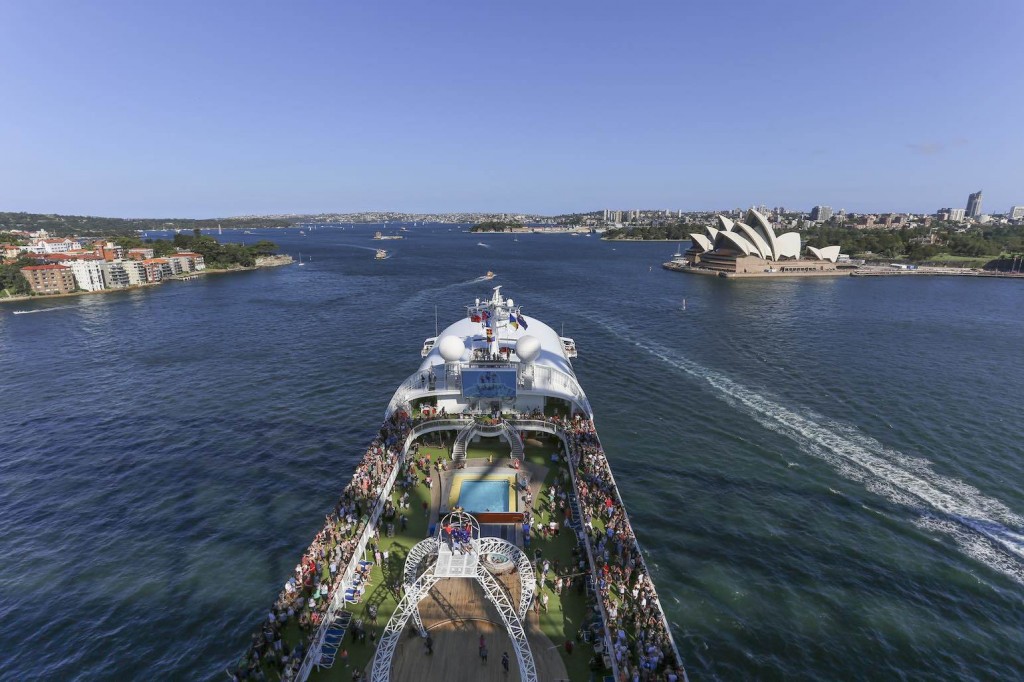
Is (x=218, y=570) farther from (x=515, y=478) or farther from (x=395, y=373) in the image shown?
(x=395, y=373)

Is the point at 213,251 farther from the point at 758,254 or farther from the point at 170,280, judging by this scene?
the point at 758,254

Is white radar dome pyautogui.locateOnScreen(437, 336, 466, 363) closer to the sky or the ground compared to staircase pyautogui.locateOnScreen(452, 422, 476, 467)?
closer to the sky

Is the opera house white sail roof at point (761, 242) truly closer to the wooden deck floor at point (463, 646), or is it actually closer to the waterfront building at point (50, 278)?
the wooden deck floor at point (463, 646)

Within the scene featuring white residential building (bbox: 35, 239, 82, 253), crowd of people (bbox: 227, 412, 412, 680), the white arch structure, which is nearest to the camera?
the white arch structure

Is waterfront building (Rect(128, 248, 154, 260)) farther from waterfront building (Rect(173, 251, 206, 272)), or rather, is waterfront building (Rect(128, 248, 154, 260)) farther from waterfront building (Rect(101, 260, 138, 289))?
waterfront building (Rect(101, 260, 138, 289))

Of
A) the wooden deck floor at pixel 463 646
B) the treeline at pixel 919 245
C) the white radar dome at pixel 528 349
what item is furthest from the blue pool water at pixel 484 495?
the treeline at pixel 919 245

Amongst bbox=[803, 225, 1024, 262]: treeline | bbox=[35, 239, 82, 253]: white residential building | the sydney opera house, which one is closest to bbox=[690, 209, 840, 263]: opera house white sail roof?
the sydney opera house
